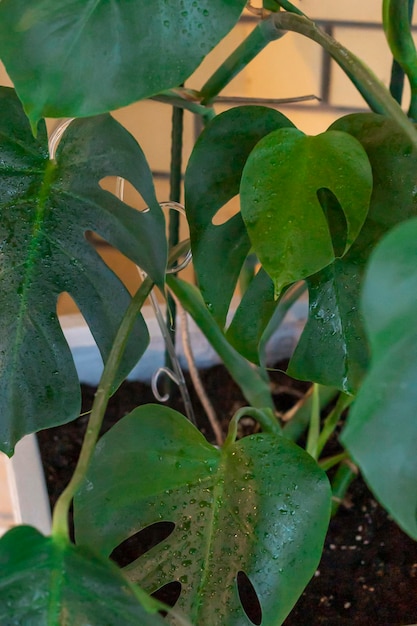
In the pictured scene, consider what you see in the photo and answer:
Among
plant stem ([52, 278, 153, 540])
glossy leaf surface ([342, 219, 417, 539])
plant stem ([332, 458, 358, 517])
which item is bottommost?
plant stem ([332, 458, 358, 517])

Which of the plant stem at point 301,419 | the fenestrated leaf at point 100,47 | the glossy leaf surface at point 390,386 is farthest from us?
the plant stem at point 301,419

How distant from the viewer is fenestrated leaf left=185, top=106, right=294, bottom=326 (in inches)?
18.5

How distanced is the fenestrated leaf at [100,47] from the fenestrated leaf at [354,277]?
127 mm

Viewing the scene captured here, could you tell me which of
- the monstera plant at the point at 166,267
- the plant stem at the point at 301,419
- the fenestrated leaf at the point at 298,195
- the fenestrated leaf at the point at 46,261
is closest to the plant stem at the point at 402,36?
the monstera plant at the point at 166,267

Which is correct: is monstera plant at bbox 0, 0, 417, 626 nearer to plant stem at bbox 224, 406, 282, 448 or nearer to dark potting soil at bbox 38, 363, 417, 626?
plant stem at bbox 224, 406, 282, 448

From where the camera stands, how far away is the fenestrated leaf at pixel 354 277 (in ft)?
1.44

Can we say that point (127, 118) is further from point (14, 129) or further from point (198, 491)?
point (198, 491)

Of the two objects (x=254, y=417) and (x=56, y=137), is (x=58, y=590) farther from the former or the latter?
(x=56, y=137)

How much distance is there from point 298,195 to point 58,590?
27 cm

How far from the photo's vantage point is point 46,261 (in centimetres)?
51

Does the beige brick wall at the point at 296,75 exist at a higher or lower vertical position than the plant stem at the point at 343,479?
higher

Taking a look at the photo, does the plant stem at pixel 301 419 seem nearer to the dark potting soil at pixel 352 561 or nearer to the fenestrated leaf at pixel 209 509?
the dark potting soil at pixel 352 561

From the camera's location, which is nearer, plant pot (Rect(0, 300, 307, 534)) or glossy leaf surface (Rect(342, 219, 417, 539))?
glossy leaf surface (Rect(342, 219, 417, 539))

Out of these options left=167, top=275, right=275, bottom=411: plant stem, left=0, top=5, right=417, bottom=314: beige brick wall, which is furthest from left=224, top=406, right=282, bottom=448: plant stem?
left=0, top=5, right=417, bottom=314: beige brick wall
